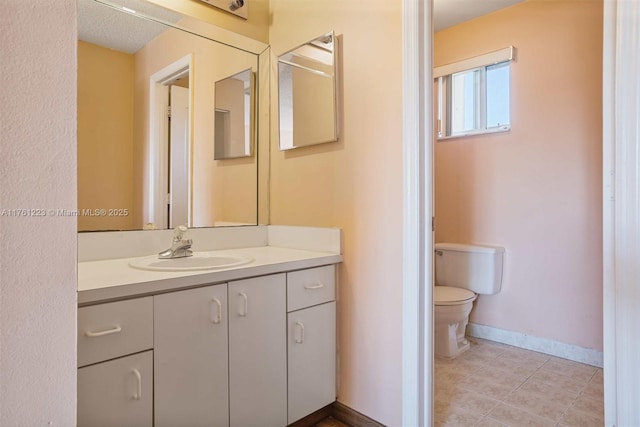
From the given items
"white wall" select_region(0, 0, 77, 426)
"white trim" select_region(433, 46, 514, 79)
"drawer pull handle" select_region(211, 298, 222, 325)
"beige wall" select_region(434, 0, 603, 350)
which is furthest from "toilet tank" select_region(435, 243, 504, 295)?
"white wall" select_region(0, 0, 77, 426)

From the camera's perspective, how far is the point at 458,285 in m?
2.64

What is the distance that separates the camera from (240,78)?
78.7 inches

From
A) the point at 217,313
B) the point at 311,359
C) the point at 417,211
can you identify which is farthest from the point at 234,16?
the point at 311,359

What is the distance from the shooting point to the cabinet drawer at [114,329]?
3.17 ft

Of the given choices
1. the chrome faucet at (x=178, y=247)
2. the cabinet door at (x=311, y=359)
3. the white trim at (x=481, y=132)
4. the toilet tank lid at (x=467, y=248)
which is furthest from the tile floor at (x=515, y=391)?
the white trim at (x=481, y=132)

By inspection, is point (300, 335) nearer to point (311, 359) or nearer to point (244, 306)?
point (311, 359)

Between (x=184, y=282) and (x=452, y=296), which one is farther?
(x=452, y=296)

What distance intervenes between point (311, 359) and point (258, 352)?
0.29 m

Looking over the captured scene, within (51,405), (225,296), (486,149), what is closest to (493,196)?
(486,149)

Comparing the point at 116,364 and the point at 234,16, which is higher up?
the point at 234,16

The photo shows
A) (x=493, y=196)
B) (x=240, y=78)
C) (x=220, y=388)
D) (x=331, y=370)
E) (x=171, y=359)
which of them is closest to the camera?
(x=171, y=359)

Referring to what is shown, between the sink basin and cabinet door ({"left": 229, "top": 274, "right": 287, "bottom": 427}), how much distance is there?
0.14m

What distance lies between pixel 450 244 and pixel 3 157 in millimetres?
2684

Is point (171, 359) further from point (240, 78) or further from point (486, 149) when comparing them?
point (486, 149)
